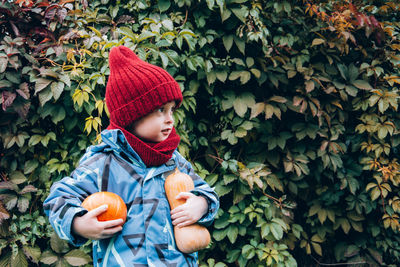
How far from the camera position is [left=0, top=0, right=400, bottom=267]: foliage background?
2.10 meters

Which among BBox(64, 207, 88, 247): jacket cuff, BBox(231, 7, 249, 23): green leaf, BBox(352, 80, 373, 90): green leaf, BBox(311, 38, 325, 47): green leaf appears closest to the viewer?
BBox(64, 207, 88, 247): jacket cuff

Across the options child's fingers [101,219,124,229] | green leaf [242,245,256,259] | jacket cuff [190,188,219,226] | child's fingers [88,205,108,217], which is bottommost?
green leaf [242,245,256,259]

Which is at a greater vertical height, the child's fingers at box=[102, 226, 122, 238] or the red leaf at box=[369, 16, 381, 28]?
the red leaf at box=[369, 16, 381, 28]

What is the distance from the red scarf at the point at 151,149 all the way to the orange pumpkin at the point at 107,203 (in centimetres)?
22

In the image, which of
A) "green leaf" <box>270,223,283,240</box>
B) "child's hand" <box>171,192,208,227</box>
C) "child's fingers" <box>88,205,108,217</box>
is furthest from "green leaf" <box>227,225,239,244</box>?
"child's fingers" <box>88,205,108,217</box>

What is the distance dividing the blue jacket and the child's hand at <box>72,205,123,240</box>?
29 mm

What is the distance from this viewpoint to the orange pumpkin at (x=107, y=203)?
1.21 meters

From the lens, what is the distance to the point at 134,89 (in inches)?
53.7

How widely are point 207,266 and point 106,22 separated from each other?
195 cm

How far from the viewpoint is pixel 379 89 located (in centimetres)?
272

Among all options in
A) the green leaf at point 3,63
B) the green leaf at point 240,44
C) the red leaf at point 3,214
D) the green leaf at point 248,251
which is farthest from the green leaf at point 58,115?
the green leaf at point 248,251

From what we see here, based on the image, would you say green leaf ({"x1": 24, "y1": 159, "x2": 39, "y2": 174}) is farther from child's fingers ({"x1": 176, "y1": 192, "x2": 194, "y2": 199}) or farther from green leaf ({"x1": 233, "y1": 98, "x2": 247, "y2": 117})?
green leaf ({"x1": 233, "y1": 98, "x2": 247, "y2": 117})

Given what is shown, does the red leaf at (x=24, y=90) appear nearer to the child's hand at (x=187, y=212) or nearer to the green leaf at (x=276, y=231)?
the child's hand at (x=187, y=212)

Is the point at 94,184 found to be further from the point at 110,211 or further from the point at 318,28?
the point at 318,28
